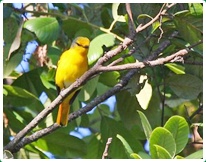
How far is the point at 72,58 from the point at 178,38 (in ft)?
2.94

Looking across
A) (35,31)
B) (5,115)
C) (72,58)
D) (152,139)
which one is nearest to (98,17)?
(72,58)

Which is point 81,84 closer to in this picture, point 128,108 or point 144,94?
point 144,94

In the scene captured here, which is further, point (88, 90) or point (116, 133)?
point (116, 133)

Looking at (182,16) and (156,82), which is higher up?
(182,16)

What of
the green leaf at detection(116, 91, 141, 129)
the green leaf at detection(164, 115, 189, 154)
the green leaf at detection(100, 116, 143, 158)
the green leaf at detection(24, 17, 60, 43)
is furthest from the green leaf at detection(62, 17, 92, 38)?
the green leaf at detection(164, 115, 189, 154)

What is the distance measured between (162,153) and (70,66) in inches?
66.5

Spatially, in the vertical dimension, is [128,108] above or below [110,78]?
below

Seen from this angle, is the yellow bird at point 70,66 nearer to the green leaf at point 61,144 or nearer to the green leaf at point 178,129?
the green leaf at point 61,144

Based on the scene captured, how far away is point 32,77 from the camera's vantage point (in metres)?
3.71

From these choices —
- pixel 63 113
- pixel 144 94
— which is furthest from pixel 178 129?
pixel 63 113

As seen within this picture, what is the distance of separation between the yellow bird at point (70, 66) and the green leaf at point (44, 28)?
19cm

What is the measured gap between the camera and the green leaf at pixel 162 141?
7.84 ft

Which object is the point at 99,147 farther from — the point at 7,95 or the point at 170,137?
the point at 170,137

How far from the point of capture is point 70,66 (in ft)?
13.0
